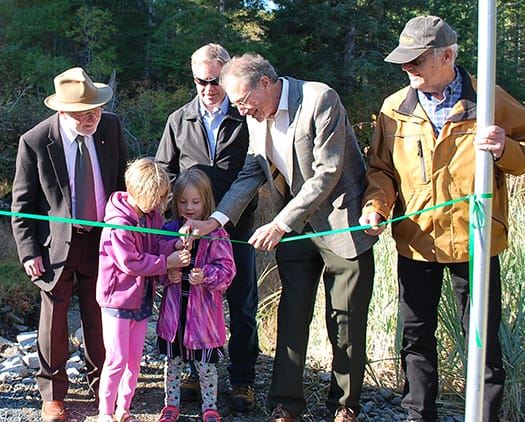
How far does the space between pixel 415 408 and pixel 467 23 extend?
19.1 m

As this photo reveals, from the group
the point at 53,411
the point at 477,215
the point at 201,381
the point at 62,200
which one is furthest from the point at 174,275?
the point at 477,215

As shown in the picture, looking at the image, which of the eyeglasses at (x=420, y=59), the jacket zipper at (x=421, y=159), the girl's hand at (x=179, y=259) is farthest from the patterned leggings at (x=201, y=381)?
the eyeglasses at (x=420, y=59)

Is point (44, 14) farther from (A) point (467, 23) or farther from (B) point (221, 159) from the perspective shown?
(B) point (221, 159)

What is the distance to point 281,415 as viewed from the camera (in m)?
3.90

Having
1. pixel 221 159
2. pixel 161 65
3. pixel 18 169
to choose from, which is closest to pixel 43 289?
pixel 18 169

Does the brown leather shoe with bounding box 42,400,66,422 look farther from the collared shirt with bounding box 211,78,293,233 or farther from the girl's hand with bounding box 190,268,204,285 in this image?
the collared shirt with bounding box 211,78,293,233

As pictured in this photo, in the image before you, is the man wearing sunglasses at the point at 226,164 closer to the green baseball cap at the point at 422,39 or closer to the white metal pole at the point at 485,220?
the green baseball cap at the point at 422,39

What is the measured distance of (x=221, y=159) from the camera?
4258 millimetres

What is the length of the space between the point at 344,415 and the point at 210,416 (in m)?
0.74

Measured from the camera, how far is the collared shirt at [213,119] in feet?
14.0

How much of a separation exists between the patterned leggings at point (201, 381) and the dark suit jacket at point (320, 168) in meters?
0.84

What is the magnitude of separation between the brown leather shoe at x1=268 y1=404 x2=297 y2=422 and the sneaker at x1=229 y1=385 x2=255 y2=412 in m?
0.36

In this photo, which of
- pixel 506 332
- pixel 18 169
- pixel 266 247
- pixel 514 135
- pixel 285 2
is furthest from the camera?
pixel 285 2

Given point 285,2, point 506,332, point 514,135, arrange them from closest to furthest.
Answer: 1. point 514,135
2. point 506,332
3. point 285,2
